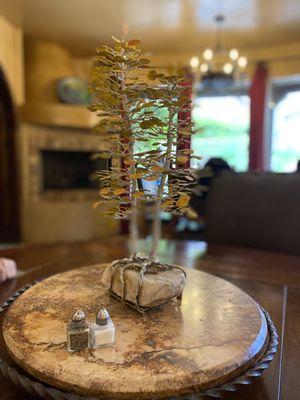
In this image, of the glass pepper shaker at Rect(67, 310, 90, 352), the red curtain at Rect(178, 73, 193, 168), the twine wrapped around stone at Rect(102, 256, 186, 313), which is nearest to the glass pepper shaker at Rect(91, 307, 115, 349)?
the glass pepper shaker at Rect(67, 310, 90, 352)

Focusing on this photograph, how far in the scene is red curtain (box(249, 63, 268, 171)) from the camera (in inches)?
185

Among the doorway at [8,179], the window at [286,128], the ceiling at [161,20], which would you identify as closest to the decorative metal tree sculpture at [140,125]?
the ceiling at [161,20]

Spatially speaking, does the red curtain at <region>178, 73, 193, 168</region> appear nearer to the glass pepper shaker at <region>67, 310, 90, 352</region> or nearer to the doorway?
the glass pepper shaker at <region>67, 310, 90, 352</region>

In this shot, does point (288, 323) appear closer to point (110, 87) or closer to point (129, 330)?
point (129, 330)

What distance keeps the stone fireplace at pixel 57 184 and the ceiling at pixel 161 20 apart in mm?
1246

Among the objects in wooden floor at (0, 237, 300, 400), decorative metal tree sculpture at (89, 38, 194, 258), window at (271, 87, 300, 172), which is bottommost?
wooden floor at (0, 237, 300, 400)

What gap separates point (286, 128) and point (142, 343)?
489 centimetres

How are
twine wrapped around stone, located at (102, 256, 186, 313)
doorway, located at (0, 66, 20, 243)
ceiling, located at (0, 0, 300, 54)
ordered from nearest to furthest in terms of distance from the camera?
1. twine wrapped around stone, located at (102, 256, 186, 313)
2. ceiling, located at (0, 0, 300, 54)
3. doorway, located at (0, 66, 20, 243)

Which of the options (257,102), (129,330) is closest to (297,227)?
(129,330)

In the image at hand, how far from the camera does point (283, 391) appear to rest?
0.58 meters

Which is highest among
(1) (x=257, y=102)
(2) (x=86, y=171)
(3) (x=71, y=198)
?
(1) (x=257, y=102)

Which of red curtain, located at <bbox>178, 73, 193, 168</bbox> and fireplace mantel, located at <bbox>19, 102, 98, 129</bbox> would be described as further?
fireplace mantel, located at <bbox>19, 102, 98, 129</bbox>

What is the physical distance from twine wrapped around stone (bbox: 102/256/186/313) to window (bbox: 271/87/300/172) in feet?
14.6

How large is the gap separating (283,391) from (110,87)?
694 mm
